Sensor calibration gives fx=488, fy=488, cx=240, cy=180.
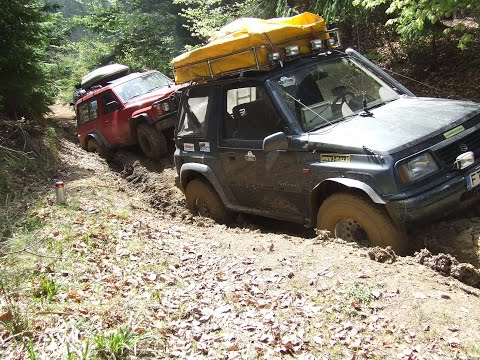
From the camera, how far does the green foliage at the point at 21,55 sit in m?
8.99

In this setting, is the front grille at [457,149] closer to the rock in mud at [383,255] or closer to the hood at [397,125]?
the hood at [397,125]

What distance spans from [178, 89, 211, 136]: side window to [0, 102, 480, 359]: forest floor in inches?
55.4

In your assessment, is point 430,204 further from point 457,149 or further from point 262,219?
point 262,219

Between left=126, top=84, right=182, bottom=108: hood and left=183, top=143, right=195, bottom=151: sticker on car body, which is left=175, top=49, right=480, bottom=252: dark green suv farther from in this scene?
left=126, top=84, right=182, bottom=108: hood

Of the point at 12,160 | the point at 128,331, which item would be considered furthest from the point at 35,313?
the point at 12,160

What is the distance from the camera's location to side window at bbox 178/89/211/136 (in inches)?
246

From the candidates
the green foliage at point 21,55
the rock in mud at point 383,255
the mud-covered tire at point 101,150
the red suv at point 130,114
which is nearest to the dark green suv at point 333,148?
the rock in mud at point 383,255

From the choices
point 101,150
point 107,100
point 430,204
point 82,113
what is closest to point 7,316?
point 430,204

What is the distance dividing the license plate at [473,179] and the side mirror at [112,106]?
8571mm

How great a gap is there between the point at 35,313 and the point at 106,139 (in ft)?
28.8

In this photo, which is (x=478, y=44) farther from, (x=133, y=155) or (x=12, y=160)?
(x=12, y=160)

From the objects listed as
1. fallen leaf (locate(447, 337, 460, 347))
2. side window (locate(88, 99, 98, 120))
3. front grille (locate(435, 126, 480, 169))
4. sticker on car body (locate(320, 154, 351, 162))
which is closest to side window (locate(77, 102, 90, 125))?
side window (locate(88, 99, 98, 120))

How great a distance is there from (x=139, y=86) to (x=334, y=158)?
26.0ft

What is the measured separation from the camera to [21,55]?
9055 millimetres
